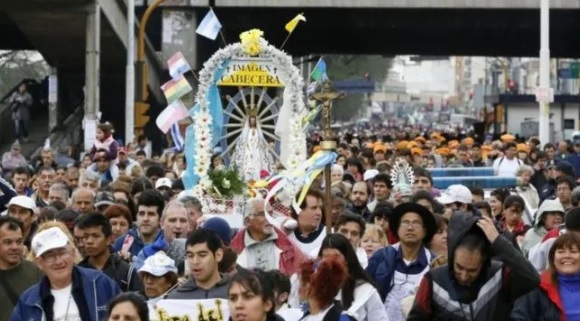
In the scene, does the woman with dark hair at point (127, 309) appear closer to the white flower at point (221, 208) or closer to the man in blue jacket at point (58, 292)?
the man in blue jacket at point (58, 292)

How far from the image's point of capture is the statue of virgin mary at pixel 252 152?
22188 millimetres

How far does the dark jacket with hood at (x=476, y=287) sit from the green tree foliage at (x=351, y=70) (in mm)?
79407

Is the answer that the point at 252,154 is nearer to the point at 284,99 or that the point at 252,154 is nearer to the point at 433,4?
the point at 284,99

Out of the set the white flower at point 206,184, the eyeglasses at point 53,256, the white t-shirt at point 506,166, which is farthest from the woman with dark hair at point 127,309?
the white t-shirt at point 506,166

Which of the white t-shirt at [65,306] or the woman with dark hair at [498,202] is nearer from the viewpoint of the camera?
the white t-shirt at [65,306]

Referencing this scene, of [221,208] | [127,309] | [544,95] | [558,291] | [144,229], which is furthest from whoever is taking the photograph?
[544,95]

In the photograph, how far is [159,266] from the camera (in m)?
11.9

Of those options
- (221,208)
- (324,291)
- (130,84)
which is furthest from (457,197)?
(130,84)

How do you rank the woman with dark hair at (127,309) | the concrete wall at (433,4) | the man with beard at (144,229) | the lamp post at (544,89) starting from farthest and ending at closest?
the concrete wall at (433,4) < the lamp post at (544,89) < the man with beard at (144,229) < the woman with dark hair at (127,309)

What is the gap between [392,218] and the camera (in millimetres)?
12727

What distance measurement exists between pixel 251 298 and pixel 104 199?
8741mm

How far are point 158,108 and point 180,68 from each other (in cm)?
2516

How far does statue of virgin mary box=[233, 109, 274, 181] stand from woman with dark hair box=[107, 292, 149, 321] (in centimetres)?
1223

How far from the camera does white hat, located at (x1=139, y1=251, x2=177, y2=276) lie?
1191cm
